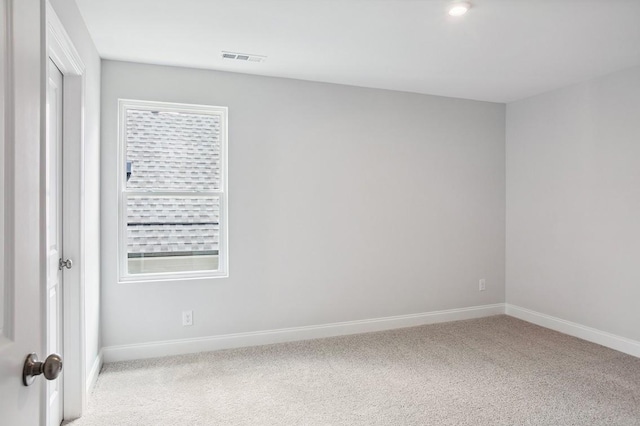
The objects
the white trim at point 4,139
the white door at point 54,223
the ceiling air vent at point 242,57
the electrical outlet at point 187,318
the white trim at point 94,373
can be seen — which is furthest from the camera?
the electrical outlet at point 187,318

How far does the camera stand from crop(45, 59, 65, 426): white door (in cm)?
214

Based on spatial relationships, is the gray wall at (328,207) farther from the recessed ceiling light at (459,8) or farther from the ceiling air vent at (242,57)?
the recessed ceiling light at (459,8)

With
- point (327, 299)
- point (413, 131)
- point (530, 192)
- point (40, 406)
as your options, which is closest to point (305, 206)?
point (327, 299)

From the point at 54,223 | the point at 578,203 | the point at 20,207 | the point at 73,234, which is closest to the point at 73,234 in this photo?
the point at 73,234

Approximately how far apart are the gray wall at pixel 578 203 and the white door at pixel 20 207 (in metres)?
4.13

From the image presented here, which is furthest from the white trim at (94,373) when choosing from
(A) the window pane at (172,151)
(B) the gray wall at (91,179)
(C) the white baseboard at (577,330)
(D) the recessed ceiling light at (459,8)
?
(C) the white baseboard at (577,330)

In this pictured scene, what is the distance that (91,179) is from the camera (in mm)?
2836

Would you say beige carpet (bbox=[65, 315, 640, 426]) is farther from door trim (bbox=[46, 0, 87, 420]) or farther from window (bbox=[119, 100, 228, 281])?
window (bbox=[119, 100, 228, 281])

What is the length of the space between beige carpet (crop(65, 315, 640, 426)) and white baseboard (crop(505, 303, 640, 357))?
0.35 feet

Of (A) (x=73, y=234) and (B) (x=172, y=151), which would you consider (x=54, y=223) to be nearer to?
(A) (x=73, y=234)

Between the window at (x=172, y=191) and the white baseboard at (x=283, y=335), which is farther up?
the window at (x=172, y=191)

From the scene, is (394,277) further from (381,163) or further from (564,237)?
(564,237)

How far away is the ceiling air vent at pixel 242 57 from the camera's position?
10.2 feet

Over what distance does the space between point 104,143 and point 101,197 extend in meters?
0.43
